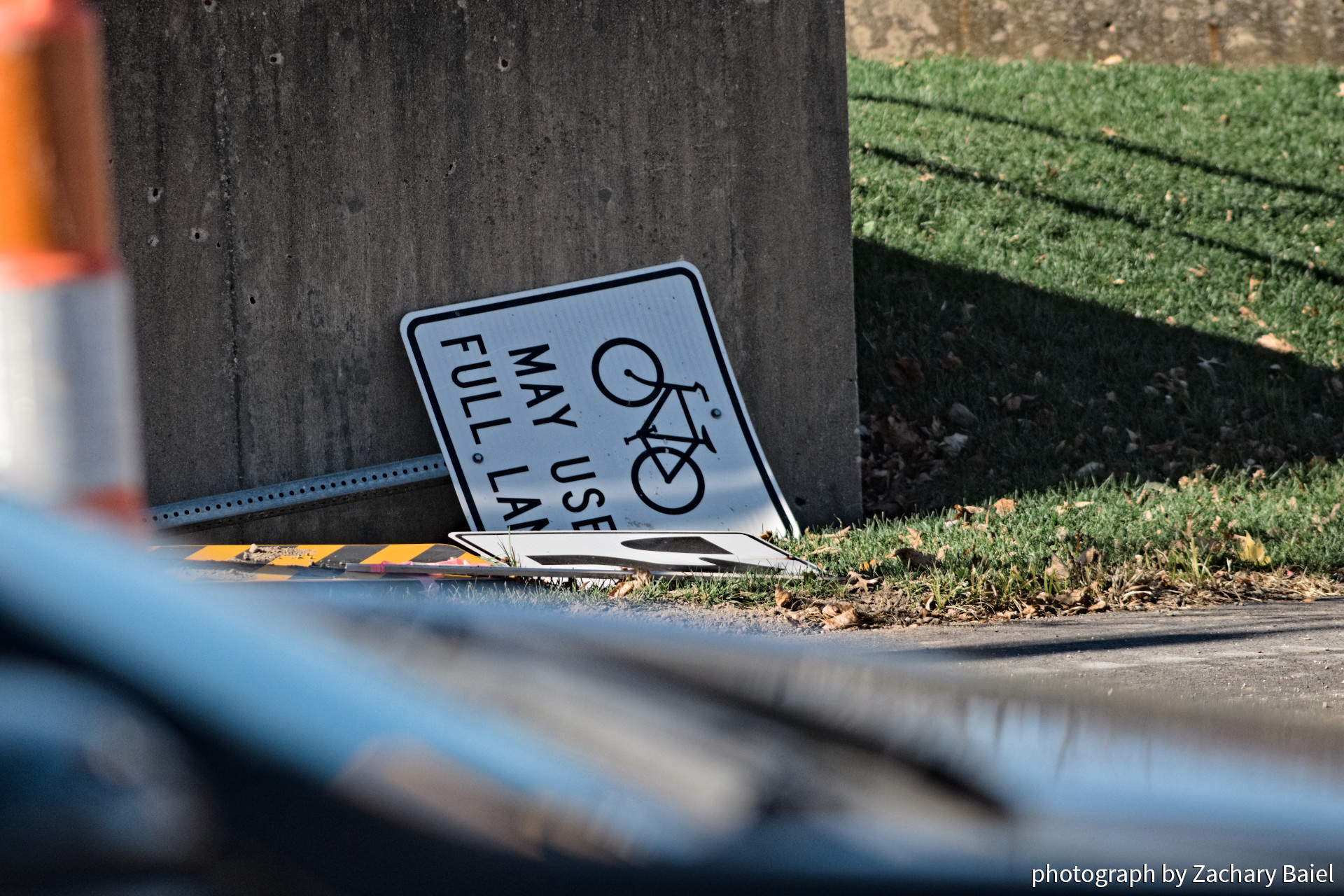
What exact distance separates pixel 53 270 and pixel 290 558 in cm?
512

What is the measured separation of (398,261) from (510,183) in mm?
729

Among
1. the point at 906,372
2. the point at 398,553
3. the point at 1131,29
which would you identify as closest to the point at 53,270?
the point at 398,553

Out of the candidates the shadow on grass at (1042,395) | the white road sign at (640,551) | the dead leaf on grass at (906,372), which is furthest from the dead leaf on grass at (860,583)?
the dead leaf on grass at (906,372)

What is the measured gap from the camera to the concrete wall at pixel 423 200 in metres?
6.59

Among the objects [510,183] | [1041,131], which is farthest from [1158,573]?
[1041,131]

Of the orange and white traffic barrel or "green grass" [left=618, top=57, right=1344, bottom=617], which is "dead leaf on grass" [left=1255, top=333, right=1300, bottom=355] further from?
the orange and white traffic barrel

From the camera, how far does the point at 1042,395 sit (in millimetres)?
9023

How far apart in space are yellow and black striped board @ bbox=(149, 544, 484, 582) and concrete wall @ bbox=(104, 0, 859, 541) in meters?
0.25

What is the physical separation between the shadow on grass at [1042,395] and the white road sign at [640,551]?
1547 mm

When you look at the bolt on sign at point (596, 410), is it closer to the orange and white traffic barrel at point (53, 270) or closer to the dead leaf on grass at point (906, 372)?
the dead leaf on grass at point (906, 372)

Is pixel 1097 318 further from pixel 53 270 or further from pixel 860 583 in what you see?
pixel 53 270

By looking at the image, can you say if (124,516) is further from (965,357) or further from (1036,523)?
(965,357)

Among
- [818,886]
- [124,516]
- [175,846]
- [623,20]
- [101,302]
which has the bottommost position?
[818,886]

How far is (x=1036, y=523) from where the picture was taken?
675 centimetres
